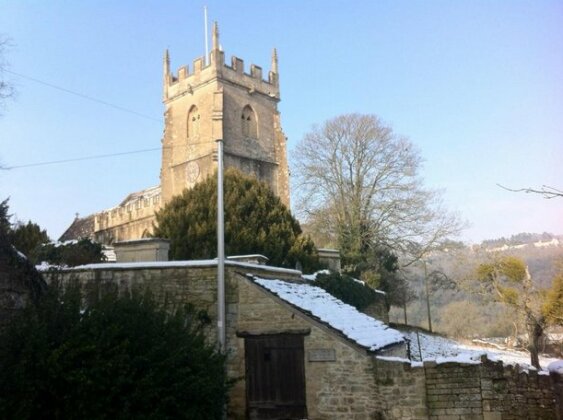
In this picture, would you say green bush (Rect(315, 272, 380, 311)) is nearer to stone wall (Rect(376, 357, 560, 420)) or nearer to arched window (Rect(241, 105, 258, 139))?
stone wall (Rect(376, 357, 560, 420))

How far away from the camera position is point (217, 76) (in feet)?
108

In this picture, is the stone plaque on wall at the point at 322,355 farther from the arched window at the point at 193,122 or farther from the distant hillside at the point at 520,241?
the arched window at the point at 193,122

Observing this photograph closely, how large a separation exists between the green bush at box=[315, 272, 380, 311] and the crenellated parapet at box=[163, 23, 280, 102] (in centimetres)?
1931

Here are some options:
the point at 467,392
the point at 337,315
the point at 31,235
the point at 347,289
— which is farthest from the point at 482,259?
the point at 31,235

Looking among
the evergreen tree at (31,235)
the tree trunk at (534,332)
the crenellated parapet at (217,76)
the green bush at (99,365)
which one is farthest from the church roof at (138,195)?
the green bush at (99,365)

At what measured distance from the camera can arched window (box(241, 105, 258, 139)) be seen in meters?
34.7

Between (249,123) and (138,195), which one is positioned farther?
→ (138,195)

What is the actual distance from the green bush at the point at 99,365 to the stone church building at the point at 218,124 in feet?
81.0

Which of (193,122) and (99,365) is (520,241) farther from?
(99,365)

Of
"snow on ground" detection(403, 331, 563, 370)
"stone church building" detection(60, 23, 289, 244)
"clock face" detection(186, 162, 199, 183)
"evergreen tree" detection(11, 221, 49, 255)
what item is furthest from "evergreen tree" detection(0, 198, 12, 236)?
"clock face" detection(186, 162, 199, 183)

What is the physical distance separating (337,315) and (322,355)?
1374 millimetres

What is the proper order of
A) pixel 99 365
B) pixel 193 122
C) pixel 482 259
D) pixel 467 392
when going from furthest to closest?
pixel 193 122, pixel 482 259, pixel 467 392, pixel 99 365

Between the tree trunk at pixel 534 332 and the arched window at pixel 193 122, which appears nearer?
the tree trunk at pixel 534 332

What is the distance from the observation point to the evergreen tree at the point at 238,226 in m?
19.2
